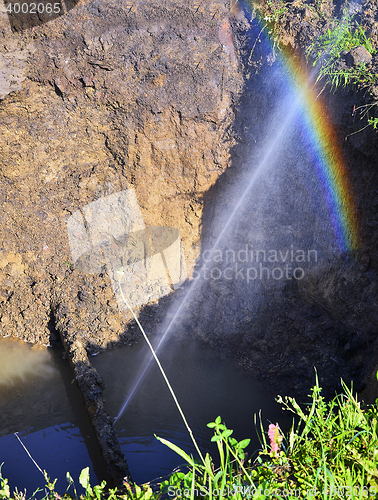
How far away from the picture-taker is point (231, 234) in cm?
505

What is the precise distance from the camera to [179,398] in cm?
388

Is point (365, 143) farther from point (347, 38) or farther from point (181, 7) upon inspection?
point (181, 7)

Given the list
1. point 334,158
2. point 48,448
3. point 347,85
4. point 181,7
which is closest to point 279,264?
point 334,158

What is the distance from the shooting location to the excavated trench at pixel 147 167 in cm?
447

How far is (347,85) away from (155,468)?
14.0ft

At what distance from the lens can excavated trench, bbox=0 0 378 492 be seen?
447 centimetres

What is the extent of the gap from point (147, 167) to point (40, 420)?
3.57 m

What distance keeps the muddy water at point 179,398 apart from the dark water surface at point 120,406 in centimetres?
1

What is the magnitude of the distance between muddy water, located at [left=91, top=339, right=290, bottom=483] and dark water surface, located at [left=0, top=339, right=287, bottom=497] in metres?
0.01
